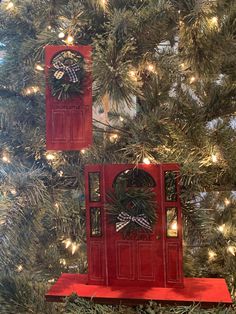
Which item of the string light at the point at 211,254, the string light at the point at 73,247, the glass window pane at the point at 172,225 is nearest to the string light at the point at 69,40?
the glass window pane at the point at 172,225

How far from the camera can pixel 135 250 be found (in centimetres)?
60

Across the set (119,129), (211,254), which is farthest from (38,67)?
(211,254)

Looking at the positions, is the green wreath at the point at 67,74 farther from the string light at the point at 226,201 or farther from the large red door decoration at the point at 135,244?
the string light at the point at 226,201

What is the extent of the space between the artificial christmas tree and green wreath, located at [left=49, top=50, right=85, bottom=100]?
0.11 ft

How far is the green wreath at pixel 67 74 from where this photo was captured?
0.62 meters

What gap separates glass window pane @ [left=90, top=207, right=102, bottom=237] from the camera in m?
0.62

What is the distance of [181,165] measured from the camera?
614mm

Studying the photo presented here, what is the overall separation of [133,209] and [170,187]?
0.07 metres

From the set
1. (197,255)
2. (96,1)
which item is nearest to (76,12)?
(96,1)

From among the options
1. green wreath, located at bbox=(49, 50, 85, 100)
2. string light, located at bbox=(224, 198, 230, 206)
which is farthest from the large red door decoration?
string light, located at bbox=(224, 198, 230, 206)

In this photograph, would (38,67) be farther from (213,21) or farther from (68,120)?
(213,21)

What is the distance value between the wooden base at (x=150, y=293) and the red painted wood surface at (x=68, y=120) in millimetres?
228

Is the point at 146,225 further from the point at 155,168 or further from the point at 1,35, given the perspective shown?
the point at 1,35

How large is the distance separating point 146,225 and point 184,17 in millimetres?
333
